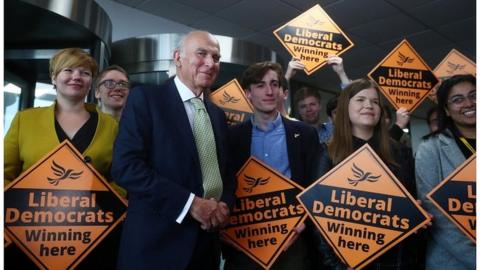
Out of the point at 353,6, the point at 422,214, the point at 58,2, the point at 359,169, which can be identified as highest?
the point at 353,6

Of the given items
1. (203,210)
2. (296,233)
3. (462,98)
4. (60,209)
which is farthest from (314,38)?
(60,209)

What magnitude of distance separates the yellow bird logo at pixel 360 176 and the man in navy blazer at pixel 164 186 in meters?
0.47

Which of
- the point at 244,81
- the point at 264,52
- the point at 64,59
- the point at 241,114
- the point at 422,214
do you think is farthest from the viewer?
the point at 264,52

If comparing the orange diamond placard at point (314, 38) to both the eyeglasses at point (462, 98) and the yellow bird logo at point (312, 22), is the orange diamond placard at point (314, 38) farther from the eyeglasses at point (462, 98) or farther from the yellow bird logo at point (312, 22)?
the eyeglasses at point (462, 98)

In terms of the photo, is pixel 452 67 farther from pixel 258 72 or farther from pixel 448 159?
pixel 258 72

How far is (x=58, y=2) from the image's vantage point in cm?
241

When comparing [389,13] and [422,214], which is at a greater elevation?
[389,13]

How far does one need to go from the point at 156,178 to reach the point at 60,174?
453 millimetres

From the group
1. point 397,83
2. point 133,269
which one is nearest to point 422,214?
point 133,269

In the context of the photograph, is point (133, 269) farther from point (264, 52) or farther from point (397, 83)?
point (264, 52)

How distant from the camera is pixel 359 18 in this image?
14.8 ft

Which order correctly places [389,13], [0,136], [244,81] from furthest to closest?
[389,13] < [244,81] < [0,136]

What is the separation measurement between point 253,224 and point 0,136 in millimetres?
918

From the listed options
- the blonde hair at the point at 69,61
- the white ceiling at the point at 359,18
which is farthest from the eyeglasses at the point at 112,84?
the white ceiling at the point at 359,18
